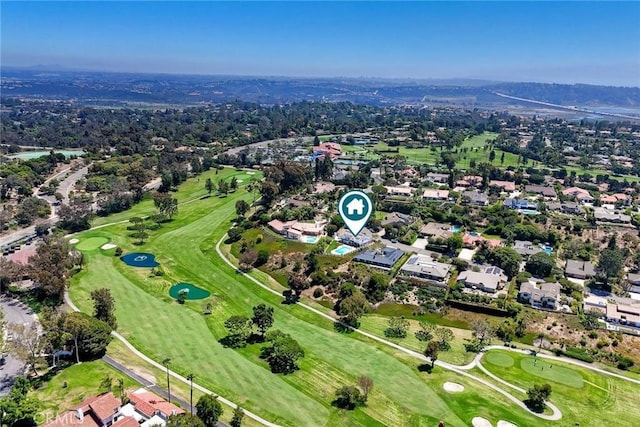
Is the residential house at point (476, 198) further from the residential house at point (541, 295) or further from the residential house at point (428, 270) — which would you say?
the residential house at point (541, 295)

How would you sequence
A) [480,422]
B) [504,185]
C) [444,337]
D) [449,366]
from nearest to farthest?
1. [480,422]
2. [449,366]
3. [444,337]
4. [504,185]

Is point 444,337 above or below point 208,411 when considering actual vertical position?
below

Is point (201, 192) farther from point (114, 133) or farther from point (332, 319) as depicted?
point (114, 133)

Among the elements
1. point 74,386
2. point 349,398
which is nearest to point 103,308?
point 74,386

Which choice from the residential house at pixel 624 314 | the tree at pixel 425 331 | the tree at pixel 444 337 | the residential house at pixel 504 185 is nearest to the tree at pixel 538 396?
the tree at pixel 444 337

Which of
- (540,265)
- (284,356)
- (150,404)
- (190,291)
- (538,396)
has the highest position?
(540,265)

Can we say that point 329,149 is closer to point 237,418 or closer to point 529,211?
point 529,211

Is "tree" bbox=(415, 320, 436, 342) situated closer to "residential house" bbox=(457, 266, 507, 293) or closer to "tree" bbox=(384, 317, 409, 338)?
"tree" bbox=(384, 317, 409, 338)
